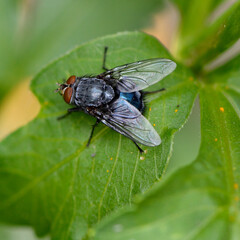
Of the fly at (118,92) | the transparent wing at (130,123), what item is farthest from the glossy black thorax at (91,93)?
the transparent wing at (130,123)

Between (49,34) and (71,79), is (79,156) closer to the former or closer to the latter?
(71,79)

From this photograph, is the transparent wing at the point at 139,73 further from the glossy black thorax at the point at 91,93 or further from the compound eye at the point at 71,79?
the compound eye at the point at 71,79

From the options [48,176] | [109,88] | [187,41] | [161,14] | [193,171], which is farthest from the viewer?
[161,14]

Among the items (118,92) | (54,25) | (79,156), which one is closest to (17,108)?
(54,25)

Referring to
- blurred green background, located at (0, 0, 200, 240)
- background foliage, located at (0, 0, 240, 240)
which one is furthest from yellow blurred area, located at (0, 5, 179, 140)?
background foliage, located at (0, 0, 240, 240)

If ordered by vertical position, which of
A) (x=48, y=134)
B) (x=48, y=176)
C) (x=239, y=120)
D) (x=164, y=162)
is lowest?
(x=239, y=120)

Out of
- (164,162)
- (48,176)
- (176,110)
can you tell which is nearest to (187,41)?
(176,110)

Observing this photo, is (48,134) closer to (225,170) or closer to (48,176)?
(48,176)

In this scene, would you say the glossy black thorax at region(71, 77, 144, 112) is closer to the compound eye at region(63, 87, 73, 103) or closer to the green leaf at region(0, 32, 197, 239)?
the compound eye at region(63, 87, 73, 103)
